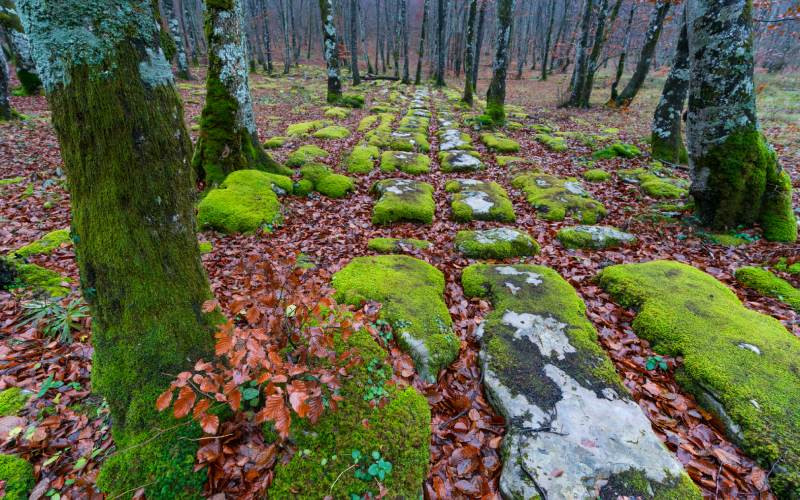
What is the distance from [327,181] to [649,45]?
15094 millimetres

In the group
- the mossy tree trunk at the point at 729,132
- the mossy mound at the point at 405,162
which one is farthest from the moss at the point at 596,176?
the mossy mound at the point at 405,162

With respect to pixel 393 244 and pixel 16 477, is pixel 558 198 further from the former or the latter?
pixel 16 477

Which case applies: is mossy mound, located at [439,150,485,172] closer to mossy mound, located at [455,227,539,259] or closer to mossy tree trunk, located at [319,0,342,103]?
mossy mound, located at [455,227,539,259]

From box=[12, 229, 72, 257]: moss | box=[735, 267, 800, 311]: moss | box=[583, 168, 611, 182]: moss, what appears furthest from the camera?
box=[583, 168, 611, 182]: moss

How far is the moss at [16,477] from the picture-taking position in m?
2.01

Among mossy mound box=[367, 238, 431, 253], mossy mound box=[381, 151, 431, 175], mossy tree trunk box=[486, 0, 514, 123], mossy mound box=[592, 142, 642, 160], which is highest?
mossy tree trunk box=[486, 0, 514, 123]

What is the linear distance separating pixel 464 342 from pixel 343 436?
5.19ft

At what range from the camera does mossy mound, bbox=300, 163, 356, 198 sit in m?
6.94

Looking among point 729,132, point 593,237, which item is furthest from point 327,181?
point 729,132

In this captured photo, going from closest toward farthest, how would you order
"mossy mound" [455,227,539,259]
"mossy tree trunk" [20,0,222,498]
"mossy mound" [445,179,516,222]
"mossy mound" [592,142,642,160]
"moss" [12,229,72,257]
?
1. "mossy tree trunk" [20,0,222,498]
2. "moss" [12,229,72,257]
3. "mossy mound" [455,227,539,259]
4. "mossy mound" [445,179,516,222]
5. "mossy mound" [592,142,642,160]

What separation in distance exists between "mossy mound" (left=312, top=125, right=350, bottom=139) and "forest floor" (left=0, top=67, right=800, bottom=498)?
381 mm

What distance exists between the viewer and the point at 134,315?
218 centimetres

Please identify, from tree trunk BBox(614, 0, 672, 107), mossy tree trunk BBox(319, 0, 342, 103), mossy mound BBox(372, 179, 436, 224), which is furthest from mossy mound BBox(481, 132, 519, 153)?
mossy tree trunk BBox(319, 0, 342, 103)

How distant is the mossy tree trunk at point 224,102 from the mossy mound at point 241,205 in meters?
0.46
